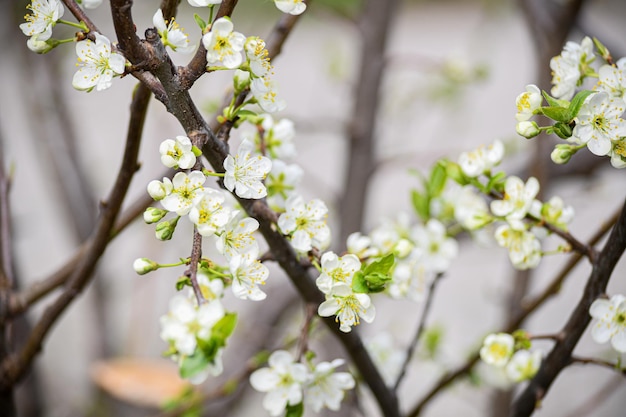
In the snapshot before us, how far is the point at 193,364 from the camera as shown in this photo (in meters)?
0.35

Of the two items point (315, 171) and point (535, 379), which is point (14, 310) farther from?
point (315, 171)

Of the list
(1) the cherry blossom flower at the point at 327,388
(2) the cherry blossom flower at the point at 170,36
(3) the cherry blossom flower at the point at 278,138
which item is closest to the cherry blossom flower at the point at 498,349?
(1) the cherry blossom flower at the point at 327,388

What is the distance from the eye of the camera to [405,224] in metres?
0.62

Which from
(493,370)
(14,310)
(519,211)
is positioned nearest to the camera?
(519,211)

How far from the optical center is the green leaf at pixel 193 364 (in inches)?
13.4

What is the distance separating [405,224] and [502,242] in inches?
6.4

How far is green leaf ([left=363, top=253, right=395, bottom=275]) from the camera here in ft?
1.23

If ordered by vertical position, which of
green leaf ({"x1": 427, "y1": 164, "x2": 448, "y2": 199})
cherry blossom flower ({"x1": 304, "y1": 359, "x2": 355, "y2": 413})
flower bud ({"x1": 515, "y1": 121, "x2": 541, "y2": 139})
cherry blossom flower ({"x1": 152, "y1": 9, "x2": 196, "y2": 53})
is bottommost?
cherry blossom flower ({"x1": 304, "y1": 359, "x2": 355, "y2": 413})

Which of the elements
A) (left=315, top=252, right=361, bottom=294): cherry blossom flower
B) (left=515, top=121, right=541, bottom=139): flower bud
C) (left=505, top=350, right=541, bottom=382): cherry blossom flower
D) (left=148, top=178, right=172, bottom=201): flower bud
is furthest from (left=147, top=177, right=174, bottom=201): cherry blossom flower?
(left=505, top=350, right=541, bottom=382): cherry blossom flower

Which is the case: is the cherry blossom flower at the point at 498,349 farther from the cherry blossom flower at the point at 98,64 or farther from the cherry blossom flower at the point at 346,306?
the cherry blossom flower at the point at 98,64

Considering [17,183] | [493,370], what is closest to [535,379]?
[493,370]

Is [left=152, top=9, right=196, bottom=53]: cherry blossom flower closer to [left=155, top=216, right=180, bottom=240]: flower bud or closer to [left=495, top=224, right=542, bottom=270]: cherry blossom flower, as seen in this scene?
[left=155, top=216, right=180, bottom=240]: flower bud

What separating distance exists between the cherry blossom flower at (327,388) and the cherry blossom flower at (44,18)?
0.29m

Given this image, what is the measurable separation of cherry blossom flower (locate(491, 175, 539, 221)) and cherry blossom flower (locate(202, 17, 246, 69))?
237 mm
